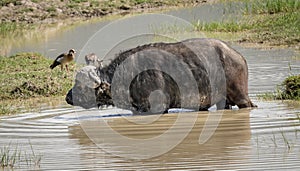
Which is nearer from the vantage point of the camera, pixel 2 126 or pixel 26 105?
pixel 2 126

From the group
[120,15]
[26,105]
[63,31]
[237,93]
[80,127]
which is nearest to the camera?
[80,127]

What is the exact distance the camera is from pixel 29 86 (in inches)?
518

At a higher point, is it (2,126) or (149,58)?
(149,58)

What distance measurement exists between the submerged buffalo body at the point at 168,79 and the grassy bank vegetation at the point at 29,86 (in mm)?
1564

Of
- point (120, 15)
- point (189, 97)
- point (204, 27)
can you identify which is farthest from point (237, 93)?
point (120, 15)

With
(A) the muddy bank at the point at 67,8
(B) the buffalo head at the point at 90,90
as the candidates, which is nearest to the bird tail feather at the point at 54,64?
(B) the buffalo head at the point at 90,90

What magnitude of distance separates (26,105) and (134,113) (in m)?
2.22

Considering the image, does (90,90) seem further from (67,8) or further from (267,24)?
(67,8)

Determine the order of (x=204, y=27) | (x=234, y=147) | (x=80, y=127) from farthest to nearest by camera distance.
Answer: (x=204, y=27) < (x=80, y=127) < (x=234, y=147)

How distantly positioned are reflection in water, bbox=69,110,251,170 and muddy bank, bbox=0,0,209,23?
17.2 meters

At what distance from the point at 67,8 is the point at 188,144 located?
67.1 feet

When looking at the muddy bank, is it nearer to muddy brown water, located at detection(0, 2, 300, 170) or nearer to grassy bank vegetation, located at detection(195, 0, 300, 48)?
grassy bank vegetation, located at detection(195, 0, 300, 48)

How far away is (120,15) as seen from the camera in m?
27.4

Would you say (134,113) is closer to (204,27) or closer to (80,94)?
(80,94)
